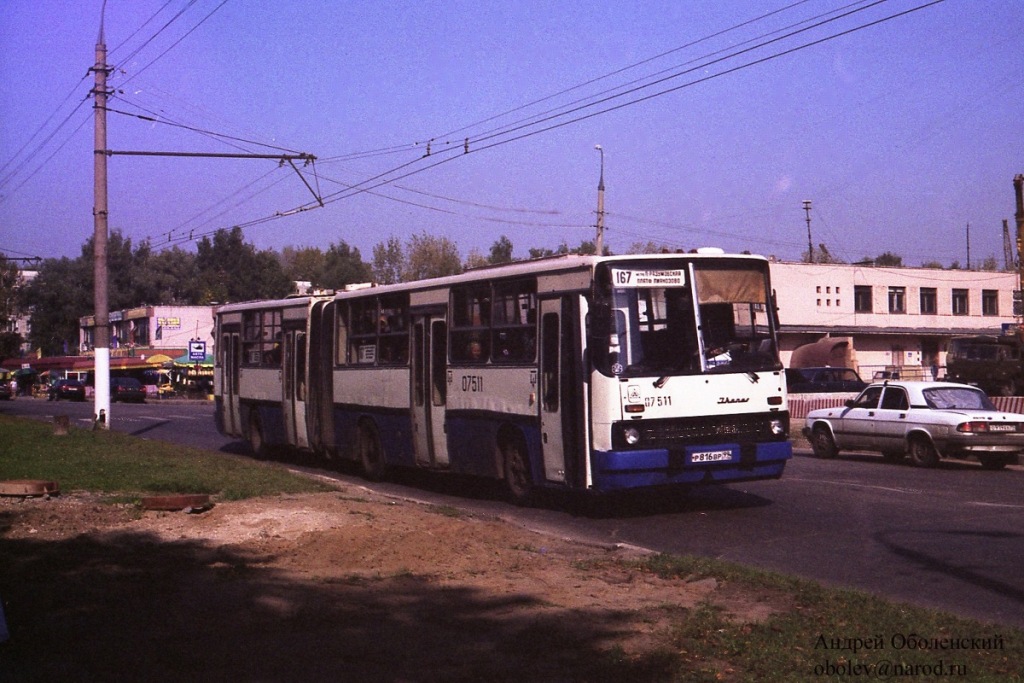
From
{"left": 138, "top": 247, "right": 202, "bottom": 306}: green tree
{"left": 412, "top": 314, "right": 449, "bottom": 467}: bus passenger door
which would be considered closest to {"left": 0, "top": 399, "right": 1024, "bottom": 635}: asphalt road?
{"left": 412, "top": 314, "right": 449, "bottom": 467}: bus passenger door

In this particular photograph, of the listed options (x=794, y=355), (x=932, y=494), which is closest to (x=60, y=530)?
(x=932, y=494)

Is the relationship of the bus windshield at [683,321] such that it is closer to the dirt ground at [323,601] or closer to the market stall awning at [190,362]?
the dirt ground at [323,601]

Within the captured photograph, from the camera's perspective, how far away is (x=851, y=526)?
12125 mm

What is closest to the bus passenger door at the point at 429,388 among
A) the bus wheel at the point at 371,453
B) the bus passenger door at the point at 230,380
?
the bus wheel at the point at 371,453

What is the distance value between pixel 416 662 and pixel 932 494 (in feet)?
35.7

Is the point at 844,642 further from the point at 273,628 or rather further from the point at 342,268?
the point at 342,268

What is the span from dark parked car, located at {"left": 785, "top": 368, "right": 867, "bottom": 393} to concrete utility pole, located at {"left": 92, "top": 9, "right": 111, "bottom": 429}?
24.5m

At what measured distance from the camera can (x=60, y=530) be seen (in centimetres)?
1085

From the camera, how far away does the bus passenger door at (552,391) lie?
13281mm

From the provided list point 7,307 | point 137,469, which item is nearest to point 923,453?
point 137,469

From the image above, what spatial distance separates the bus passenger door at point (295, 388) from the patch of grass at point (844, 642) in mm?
13686

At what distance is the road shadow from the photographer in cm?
601

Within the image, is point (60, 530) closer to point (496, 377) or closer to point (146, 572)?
point (146, 572)

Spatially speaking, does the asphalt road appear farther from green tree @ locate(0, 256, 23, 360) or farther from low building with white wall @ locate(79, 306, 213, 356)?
low building with white wall @ locate(79, 306, 213, 356)
